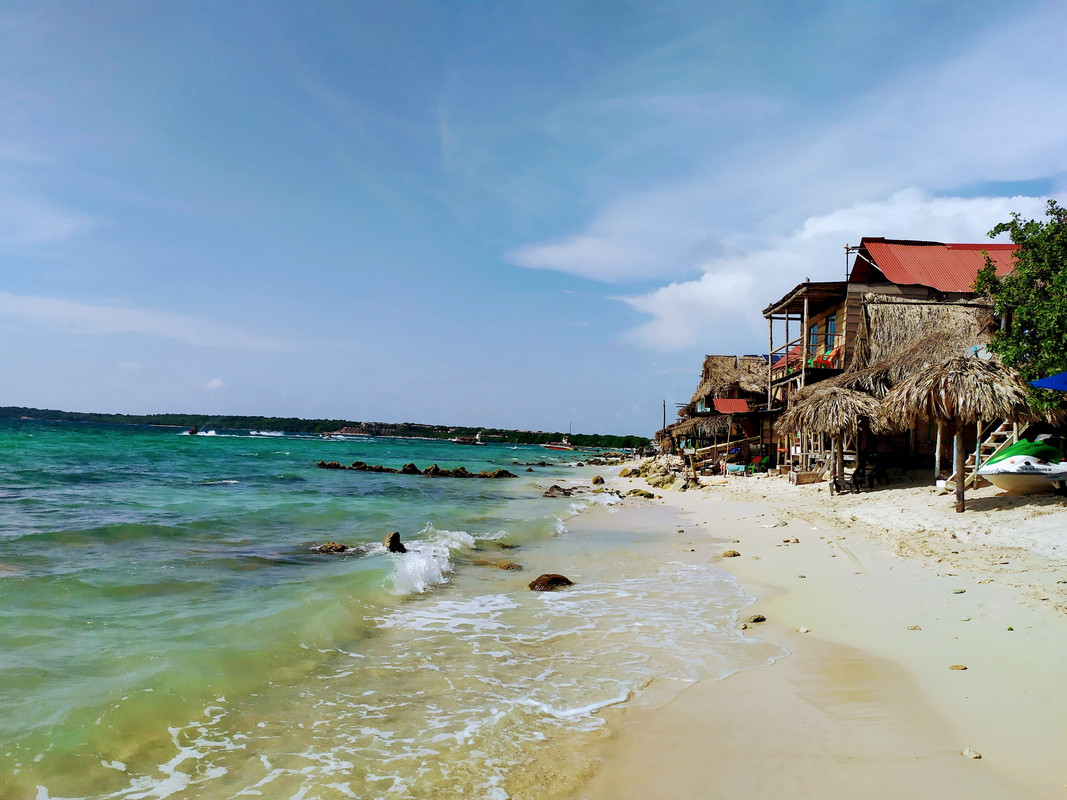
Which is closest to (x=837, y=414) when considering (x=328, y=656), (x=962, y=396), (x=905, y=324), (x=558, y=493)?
(x=962, y=396)

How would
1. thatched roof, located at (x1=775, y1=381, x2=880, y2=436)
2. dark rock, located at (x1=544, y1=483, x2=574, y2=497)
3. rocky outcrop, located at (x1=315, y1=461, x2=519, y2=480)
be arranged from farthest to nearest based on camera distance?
rocky outcrop, located at (x1=315, y1=461, x2=519, y2=480), dark rock, located at (x1=544, y1=483, x2=574, y2=497), thatched roof, located at (x1=775, y1=381, x2=880, y2=436)

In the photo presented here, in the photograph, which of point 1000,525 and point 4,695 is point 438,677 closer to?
point 4,695

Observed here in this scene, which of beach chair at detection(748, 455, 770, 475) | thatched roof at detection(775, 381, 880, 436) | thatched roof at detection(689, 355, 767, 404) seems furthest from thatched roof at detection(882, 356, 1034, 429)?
thatched roof at detection(689, 355, 767, 404)

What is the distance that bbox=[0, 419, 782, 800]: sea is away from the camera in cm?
383

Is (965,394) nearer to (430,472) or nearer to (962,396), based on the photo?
(962,396)

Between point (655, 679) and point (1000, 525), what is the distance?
773 centimetres

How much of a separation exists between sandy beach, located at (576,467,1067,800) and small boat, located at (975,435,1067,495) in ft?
3.59

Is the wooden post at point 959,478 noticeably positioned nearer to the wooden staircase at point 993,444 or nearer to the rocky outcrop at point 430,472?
the wooden staircase at point 993,444

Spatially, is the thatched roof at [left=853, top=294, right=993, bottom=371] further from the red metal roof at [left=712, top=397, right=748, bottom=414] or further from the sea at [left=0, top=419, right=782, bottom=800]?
the red metal roof at [left=712, top=397, right=748, bottom=414]

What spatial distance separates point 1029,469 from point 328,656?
11312mm

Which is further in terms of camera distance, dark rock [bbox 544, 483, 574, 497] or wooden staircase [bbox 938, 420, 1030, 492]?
dark rock [bbox 544, 483, 574, 497]

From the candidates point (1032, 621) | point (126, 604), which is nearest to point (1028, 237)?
point (1032, 621)

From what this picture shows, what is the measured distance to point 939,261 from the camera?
73.2ft

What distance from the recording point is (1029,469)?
10406 mm
